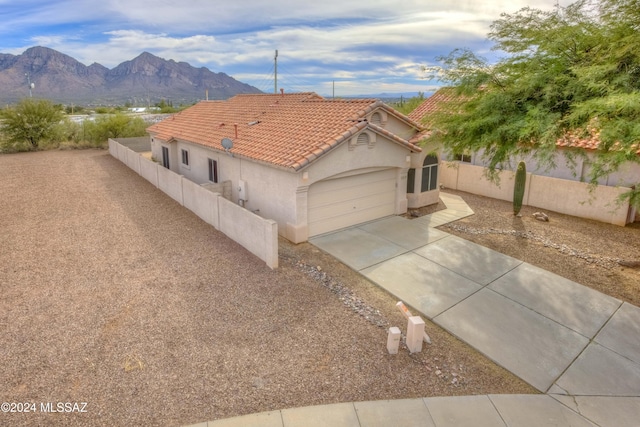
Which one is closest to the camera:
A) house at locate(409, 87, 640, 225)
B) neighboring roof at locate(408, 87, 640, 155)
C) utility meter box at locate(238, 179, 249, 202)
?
neighboring roof at locate(408, 87, 640, 155)

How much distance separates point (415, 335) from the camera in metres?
6.95

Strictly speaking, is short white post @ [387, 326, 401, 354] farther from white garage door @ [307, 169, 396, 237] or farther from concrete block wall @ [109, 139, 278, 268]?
white garage door @ [307, 169, 396, 237]

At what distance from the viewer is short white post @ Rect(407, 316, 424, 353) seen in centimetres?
694

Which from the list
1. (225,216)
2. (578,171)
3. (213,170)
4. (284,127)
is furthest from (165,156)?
(578,171)

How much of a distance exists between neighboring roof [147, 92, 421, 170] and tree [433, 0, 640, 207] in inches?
125

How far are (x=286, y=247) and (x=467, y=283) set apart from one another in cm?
546

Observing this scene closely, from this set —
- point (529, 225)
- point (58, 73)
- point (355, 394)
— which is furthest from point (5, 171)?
point (58, 73)

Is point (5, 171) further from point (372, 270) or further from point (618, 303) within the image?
point (618, 303)

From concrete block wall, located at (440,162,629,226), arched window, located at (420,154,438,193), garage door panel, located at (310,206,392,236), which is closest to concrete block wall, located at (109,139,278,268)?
garage door panel, located at (310,206,392,236)

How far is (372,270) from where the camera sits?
34.1 ft

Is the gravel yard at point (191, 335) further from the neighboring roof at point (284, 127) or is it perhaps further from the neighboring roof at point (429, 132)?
the neighboring roof at point (429, 132)

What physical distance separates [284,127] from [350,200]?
410 cm

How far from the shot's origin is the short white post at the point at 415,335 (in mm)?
6938

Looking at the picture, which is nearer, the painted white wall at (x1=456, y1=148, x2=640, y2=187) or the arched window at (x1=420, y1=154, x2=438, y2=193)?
the painted white wall at (x1=456, y1=148, x2=640, y2=187)
